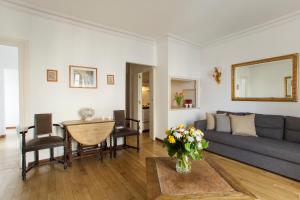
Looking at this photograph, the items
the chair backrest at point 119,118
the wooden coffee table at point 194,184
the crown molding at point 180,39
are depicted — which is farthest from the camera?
the crown molding at point 180,39

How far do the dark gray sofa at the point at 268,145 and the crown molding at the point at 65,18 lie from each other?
2859 mm

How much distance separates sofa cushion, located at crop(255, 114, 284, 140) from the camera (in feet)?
9.01

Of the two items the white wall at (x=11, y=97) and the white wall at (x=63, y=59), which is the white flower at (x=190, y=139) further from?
the white wall at (x=11, y=97)

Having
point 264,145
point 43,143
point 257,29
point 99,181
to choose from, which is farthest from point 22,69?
point 257,29

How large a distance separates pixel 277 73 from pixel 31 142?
14.7ft

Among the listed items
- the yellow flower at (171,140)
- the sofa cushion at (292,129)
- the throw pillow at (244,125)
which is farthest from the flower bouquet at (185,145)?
the sofa cushion at (292,129)

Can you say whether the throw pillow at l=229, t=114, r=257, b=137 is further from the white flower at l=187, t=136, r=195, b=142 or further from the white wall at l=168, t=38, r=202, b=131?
the white flower at l=187, t=136, r=195, b=142

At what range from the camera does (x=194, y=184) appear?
4.12 feet

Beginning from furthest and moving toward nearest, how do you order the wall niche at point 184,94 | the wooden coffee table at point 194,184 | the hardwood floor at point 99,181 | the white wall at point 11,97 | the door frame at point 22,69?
1. the white wall at point 11,97
2. the wall niche at point 184,94
3. the door frame at point 22,69
4. the hardwood floor at point 99,181
5. the wooden coffee table at point 194,184

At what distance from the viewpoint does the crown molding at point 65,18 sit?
2.46 meters

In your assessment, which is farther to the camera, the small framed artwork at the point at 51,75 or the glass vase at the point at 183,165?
the small framed artwork at the point at 51,75

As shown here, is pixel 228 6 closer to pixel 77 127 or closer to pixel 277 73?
pixel 277 73

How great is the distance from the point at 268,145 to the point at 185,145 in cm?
186

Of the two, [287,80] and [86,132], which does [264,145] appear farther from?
[86,132]
